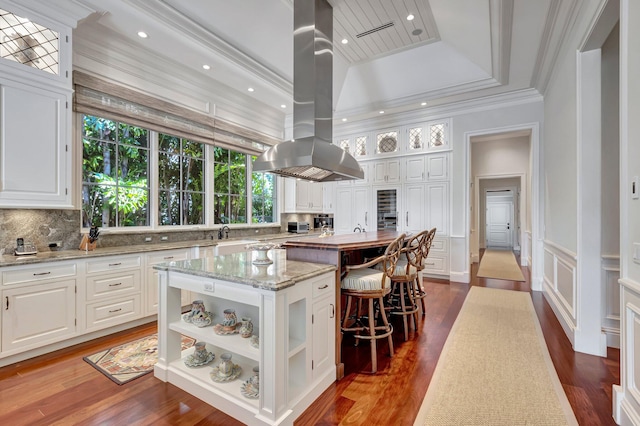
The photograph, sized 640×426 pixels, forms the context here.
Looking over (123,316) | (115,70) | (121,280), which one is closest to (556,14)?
(115,70)

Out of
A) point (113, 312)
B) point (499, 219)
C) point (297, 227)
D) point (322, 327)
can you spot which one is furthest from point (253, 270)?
point (499, 219)

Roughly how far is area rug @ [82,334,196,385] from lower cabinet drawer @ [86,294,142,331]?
0.35 m

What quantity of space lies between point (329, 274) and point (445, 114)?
450cm

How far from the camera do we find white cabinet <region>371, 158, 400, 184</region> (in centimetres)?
577

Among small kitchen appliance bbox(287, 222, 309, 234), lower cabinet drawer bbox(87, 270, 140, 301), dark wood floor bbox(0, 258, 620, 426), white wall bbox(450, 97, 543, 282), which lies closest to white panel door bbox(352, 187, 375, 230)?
small kitchen appliance bbox(287, 222, 309, 234)

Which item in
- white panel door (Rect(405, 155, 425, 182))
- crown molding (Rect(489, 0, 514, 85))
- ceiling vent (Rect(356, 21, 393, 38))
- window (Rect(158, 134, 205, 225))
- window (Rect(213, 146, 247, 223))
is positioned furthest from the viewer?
white panel door (Rect(405, 155, 425, 182))

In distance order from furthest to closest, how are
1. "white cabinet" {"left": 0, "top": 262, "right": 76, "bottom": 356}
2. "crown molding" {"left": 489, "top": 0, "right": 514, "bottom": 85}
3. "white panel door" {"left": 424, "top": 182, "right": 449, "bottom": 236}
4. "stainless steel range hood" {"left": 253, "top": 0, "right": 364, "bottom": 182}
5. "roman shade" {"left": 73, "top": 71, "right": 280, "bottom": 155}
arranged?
"white panel door" {"left": 424, "top": 182, "right": 449, "bottom": 236} < "roman shade" {"left": 73, "top": 71, "right": 280, "bottom": 155} < "crown molding" {"left": 489, "top": 0, "right": 514, "bottom": 85} < "stainless steel range hood" {"left": 253, "top": 0, "right": 364, "bottom": 182} < "white cabinet" {"left": 0, "top": 262, "right": 76, "bottom": 356}

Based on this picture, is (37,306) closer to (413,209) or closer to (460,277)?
(413,209)

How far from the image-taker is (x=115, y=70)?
3.43 meters

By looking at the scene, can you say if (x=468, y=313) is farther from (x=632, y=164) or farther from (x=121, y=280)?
(x=121, y=280)

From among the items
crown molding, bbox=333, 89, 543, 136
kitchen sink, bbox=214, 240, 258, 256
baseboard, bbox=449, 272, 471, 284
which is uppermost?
crown molding, bbox=333, 89, 543, 136

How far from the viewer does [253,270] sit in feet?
6.40

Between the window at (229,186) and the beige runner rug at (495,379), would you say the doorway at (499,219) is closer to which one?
the beige runner rug at (495,379)

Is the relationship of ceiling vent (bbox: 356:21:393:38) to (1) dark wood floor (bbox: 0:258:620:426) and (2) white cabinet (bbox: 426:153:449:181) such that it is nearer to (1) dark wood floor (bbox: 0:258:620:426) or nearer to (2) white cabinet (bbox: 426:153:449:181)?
(2) white cabinet (bbox: 426:153:449:181)
